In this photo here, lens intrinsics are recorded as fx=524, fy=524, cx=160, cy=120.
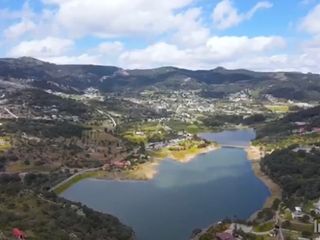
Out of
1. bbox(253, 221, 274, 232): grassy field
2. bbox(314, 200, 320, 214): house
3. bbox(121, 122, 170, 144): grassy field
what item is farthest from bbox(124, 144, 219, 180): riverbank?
bbox(253, 221, 274, 232): grassy field

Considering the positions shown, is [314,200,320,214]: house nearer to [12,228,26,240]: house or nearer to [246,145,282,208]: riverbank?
[246,145,282,208]: riverbank

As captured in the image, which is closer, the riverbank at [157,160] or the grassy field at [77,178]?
the grassy field at [77,178]

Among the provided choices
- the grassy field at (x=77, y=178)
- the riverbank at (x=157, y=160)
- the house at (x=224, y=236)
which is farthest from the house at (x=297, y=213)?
the grassy field at (x=77, y=178)

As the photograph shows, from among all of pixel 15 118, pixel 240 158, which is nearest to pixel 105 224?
pixel 240 158

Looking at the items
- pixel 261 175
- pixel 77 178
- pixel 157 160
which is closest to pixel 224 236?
pixel 261 175

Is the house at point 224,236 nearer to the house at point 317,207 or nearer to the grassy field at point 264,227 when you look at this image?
the grassy field at point 264,227

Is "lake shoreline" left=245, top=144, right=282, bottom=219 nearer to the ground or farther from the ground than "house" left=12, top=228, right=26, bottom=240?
nearer to the ground
